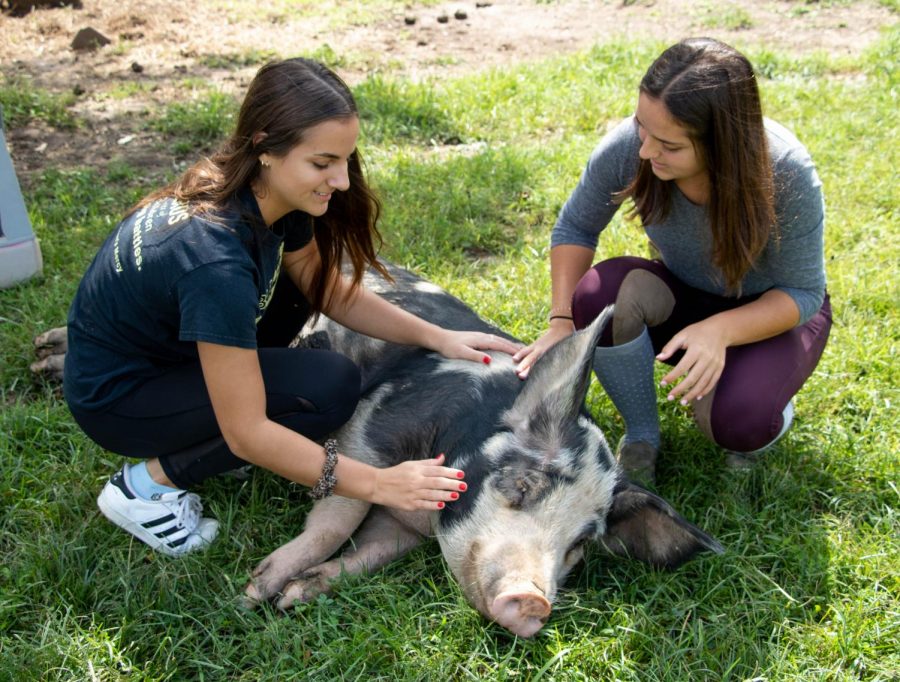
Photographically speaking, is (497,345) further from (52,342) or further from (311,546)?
(52,342)

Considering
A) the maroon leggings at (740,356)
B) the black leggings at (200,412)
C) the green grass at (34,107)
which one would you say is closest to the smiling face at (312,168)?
the black leggings at (200,412)

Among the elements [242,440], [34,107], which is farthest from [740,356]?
[34,107]

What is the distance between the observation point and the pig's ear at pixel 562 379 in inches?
98.5

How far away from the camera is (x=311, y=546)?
2.63 metres

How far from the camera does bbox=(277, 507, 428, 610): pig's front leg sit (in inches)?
98.3

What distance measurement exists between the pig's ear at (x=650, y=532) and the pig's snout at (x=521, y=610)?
1.40 feet

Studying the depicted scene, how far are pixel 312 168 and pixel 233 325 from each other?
430 millimetres

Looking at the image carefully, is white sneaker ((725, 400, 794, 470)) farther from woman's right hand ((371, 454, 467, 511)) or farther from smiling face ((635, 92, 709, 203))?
woman's right hand ((371, 454, 467, 511))

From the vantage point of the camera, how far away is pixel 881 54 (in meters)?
6.35

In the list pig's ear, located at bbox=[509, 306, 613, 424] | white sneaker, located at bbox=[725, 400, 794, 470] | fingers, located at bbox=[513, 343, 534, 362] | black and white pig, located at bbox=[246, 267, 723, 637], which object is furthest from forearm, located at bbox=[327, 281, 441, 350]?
white sneaker, located at bbox=[725, 400, 794, 470]

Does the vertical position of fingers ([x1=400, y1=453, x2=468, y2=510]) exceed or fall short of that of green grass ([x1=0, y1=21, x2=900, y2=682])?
it exceeds it

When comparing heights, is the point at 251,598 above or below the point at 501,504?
below

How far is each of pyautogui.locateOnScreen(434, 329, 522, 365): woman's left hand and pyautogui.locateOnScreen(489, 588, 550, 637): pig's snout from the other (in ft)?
2.80

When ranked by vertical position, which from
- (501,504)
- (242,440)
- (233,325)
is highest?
(233,325)
